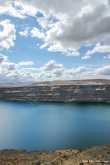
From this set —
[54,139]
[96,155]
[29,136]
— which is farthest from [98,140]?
[96,155]

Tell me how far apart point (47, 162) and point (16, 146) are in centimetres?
2390

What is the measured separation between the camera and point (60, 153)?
A: 144ft

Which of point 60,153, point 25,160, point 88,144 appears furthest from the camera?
point 88,144

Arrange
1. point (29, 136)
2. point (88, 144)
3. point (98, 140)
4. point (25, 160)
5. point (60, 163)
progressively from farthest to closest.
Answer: point (29, 136), point (98, 140), point (88, 144), point (25, 160), point (60, 163)

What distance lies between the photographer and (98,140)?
64.8 metres

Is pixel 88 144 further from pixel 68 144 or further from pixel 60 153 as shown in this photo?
pixel 60 153

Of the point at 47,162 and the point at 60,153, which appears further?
the point at 60,153

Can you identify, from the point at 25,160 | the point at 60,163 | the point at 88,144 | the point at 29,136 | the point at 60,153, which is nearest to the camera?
the point at 60,163

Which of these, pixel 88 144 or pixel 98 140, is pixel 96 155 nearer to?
pixel 88 144

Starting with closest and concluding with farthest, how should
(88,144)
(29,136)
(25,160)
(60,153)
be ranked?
(25,160)
(60,153)
(88,144)
(29,136)

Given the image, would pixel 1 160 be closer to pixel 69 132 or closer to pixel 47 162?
pixel 47 162

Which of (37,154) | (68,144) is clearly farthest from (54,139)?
Result: (37,154)

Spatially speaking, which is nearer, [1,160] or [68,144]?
[1,160]

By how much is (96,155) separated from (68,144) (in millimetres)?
18948
